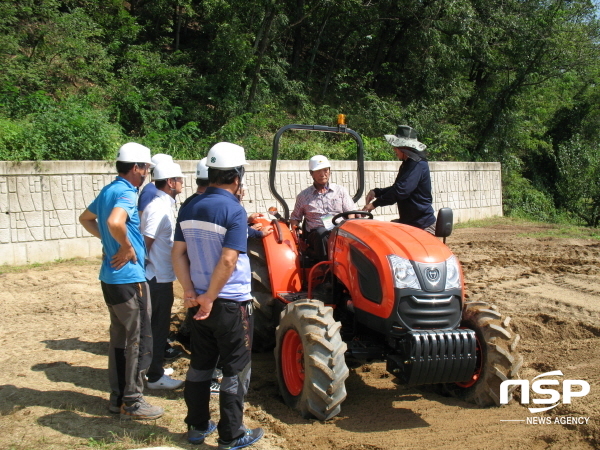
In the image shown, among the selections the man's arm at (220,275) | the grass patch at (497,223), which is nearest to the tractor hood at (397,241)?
the man's arm at (220,275)

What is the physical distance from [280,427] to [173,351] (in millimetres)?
1812

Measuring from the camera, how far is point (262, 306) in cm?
555

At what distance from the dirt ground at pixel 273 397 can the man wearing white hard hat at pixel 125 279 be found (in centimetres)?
19

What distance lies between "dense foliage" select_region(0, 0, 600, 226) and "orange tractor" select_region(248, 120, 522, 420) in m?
7.31

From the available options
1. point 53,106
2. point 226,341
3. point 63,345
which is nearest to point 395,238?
point 226,341

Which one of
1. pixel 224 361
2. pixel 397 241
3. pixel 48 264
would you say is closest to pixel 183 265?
pixel 224 361

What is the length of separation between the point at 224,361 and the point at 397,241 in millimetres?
1626

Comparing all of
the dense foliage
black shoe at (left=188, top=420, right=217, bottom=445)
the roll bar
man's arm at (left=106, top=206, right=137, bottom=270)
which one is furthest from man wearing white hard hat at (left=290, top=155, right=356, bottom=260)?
the dense foliage

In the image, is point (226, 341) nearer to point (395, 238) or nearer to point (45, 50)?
point (395, 238)

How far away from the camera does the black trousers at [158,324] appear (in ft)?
15.9

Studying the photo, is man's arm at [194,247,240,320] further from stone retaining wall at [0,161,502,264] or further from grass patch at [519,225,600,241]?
grass patch at [519,225,600,241]

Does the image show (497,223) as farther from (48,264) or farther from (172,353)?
(172,353)

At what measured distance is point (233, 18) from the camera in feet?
56.7

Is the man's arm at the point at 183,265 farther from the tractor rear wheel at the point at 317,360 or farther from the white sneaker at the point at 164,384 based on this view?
the white sneaker at the point at 164,384
